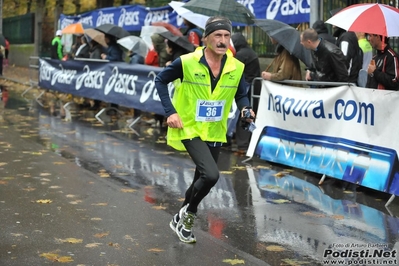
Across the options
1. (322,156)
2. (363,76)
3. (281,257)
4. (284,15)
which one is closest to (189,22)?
(284,15)

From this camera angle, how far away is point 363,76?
1173cm

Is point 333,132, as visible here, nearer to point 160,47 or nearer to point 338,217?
point 338,217

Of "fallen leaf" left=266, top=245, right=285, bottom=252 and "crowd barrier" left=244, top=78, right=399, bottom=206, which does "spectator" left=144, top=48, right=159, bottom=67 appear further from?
"fallen leaf" left=266, top=245, right=285, bottom=252

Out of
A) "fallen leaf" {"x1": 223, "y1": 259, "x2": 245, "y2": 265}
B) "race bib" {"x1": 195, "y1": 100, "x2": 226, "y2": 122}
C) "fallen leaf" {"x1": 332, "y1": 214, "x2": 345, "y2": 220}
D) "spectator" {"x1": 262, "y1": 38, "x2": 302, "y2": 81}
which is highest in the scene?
"spectator" {"x1": 262, "y1": 38, "x2": 302, "y2": 81}

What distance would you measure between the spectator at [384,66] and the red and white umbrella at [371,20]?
0.25 metres

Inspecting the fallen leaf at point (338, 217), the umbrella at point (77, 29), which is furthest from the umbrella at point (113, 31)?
the fallen leaf at point (338, 217)

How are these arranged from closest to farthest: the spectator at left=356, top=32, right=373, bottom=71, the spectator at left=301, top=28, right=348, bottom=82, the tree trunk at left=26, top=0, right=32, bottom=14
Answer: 1. the spectator at left=301, top=28, right=348, bottom=82
2. the spectator at left=356, top=32, right=373, bottom=71
3. the tree trunk at left=26, top=0, right=32, bottom=14

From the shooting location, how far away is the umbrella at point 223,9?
43.6 ft

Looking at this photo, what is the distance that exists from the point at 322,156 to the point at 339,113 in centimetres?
63

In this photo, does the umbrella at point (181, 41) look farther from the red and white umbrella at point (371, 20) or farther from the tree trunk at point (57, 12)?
the tree trunk at point (57, 12)

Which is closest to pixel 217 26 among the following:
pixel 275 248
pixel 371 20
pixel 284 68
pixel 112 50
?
pixel 275 248

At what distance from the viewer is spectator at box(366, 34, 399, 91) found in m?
9.82

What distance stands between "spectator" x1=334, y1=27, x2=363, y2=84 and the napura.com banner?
2.82 feet

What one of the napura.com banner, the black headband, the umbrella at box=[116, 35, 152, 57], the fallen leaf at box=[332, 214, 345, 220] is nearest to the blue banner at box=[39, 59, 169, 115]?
the umbrella at box=[116, 35, 152, 57]
